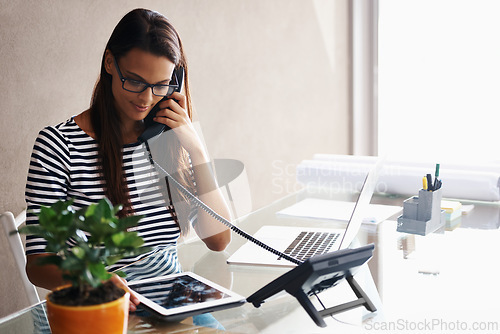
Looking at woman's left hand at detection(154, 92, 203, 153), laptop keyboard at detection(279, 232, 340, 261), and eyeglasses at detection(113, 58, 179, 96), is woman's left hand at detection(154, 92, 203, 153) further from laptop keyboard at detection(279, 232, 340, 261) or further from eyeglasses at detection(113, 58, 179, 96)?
laptop keyboard at detection(279, 232, 340, 261)

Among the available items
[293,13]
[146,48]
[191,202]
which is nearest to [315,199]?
[191,202]

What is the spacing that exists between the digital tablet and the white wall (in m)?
1.02

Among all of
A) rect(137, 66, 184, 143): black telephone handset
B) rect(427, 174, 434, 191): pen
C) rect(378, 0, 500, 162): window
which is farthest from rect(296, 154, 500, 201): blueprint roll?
rect(378, 0, 500, 162): window

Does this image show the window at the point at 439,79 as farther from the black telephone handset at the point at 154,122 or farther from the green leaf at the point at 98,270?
the green leaf at the point at 98,270

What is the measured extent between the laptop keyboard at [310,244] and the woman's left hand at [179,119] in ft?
1.20

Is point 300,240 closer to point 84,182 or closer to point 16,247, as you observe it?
point 84,182

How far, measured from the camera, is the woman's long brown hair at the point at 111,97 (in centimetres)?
136

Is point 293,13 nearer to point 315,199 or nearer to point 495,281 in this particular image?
point 315,199

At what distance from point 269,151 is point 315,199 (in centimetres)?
144

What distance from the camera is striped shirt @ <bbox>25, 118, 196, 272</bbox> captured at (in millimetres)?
1346

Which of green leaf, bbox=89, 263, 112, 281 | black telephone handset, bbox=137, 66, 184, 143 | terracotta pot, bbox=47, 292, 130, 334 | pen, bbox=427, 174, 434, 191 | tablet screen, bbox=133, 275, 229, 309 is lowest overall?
tablet screen, bbox=133, 275, 229, 309

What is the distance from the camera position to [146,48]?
1348 mm

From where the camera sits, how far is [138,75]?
1.36 metres

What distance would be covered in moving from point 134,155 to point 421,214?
812 millimetres
